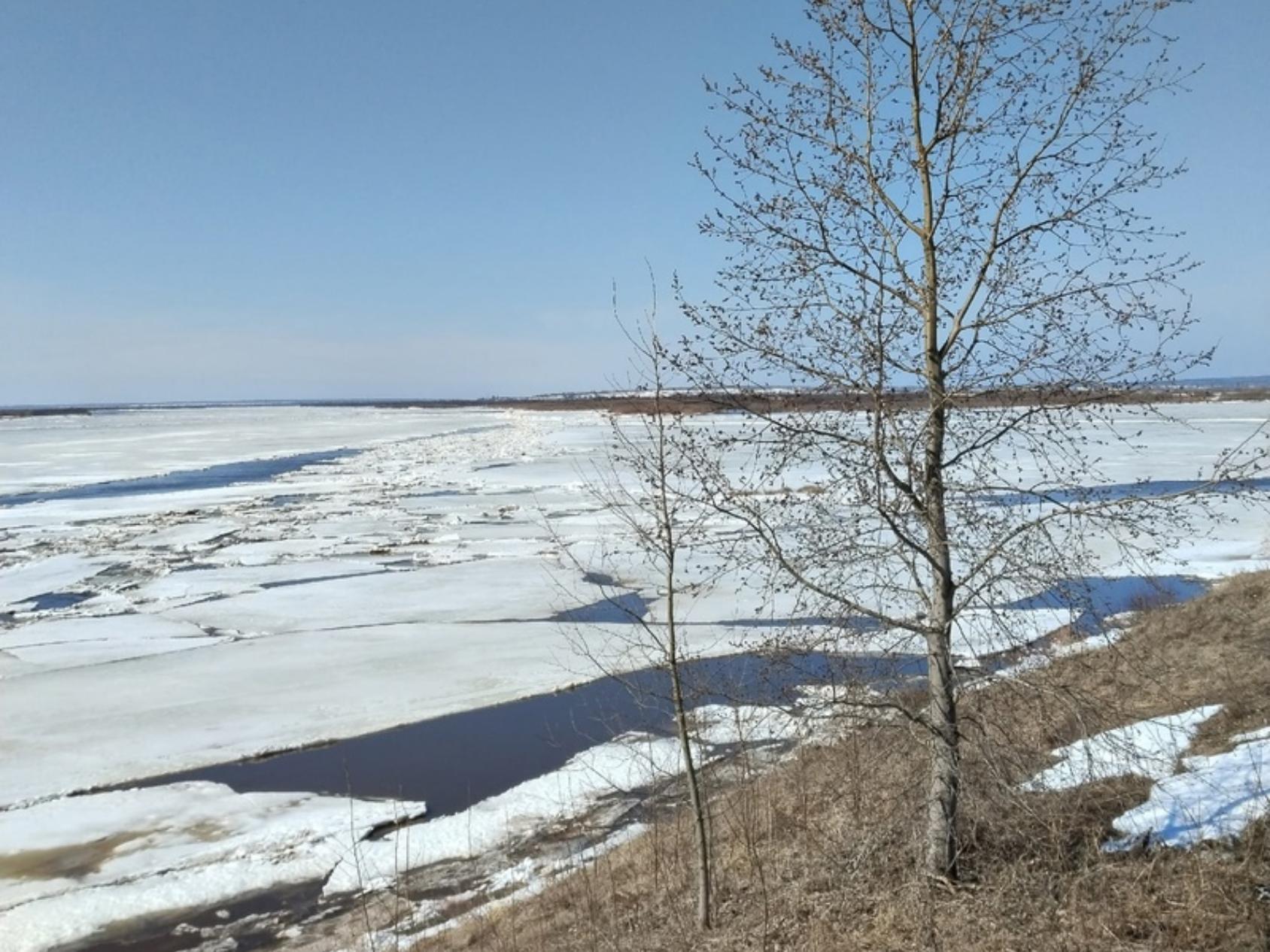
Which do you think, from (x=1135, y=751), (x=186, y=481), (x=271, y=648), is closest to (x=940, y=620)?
(x=1135, y=751)

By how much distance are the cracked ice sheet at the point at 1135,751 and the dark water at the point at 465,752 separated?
2463 mm

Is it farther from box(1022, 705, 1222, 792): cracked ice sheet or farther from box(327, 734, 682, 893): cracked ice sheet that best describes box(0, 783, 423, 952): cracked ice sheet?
box(1022, 705, 1222, 792): cracked ice sheet

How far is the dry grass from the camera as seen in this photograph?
395 cm

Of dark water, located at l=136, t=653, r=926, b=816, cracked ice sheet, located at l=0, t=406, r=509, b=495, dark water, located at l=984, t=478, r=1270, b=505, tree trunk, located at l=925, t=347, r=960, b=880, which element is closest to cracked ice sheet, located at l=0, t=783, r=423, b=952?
dark water, located at l=136, t=653, r=926, b=816

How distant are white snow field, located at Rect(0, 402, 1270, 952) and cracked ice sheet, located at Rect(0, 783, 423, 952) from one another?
0.02 m

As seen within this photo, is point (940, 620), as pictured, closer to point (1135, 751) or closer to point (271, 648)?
point (1135, 751)

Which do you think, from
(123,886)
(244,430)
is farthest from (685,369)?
(244,430)

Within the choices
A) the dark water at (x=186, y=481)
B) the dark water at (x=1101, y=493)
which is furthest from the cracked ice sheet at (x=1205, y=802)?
the dark water at (x=186, y=481)

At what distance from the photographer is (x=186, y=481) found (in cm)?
3903

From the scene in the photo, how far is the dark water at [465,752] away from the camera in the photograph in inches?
365

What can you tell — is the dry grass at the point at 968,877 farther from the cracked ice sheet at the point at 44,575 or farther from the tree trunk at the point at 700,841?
the cracked ice sheet at the point at 44,575

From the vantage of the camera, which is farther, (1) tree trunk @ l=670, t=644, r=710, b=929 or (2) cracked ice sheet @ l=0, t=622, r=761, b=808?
(2) cracked ice sheet @ l=0, t=622, r=761, b=808

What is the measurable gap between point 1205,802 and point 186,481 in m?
40.7

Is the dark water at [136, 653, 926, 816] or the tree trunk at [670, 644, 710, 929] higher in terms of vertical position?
the tree trunk at [670, 644, 710, 929]
